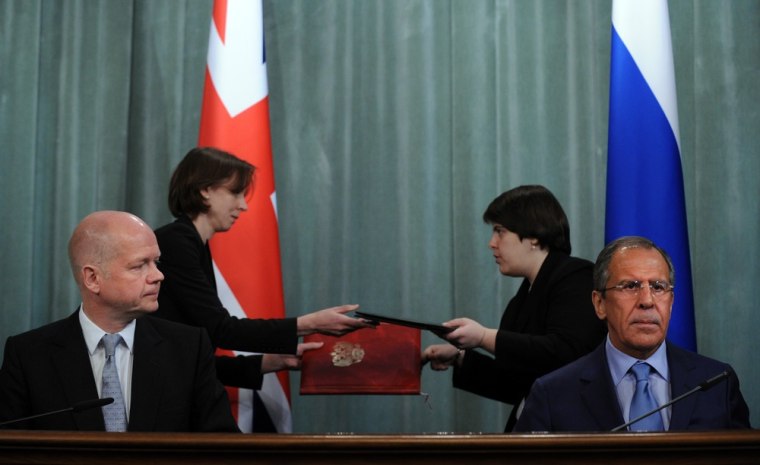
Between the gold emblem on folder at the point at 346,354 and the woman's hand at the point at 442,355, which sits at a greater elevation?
the gold emblem on folder at the point at 346,354

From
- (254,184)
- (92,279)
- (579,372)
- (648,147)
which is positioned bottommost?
(579,372)

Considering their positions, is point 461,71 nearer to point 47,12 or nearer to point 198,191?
point 198,191

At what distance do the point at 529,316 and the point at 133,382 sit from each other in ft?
4.56

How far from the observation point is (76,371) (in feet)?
8.46

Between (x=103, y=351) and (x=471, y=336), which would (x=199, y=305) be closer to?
(x=103, y=351)

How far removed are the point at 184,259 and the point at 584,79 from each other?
224 cm

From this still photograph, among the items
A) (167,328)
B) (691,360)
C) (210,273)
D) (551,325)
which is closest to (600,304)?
(691,360)

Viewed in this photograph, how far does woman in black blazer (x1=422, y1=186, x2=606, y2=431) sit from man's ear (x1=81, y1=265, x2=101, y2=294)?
3.63 feet

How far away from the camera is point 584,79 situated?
471 cm

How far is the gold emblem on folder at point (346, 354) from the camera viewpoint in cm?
333

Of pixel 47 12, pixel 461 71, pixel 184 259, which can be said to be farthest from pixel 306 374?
pixel 47 12

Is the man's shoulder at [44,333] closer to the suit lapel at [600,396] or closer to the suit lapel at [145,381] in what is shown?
the suit lapel at [145,381]

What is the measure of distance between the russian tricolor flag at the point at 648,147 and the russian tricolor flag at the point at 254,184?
4.58 feet

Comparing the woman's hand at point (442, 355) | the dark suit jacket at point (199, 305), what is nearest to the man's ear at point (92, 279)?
the dark suit jacket at point (199, 305)
